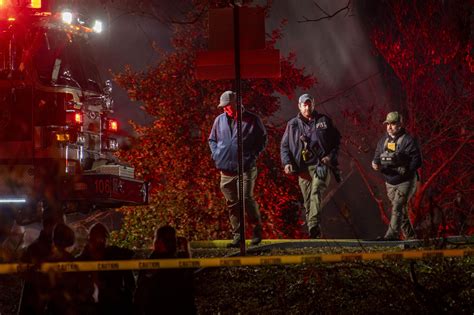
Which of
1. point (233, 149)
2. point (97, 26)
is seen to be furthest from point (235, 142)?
point (97, 26)

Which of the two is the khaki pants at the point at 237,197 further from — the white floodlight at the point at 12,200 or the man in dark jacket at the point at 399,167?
the white floodlight at the point at 12,200

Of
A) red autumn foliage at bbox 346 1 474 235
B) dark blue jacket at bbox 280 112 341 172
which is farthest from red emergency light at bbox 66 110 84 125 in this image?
red autumn foliage at bbox 346 1 474 235

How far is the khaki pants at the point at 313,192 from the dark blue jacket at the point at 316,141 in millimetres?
128

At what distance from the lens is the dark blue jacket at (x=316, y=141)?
11.0 metres

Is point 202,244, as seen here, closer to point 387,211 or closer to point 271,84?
point 271,84

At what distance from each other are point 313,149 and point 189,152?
4.66 meters

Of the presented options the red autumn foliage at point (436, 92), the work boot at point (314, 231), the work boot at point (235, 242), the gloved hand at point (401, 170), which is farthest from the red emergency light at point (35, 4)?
the red autumn foliage at point (436, 92)

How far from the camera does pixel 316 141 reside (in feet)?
36.0

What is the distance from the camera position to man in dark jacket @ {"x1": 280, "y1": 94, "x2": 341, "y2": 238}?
1094cm

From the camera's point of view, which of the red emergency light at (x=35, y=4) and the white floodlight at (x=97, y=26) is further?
the white floodlight at (x=97, y=26)

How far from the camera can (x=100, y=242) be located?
276 inches

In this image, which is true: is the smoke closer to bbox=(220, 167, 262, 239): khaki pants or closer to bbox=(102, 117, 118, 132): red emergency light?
bbox=(102, 117, 118, 132): red emergency light

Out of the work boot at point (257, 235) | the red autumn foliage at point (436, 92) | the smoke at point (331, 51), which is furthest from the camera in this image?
the smoke at point (331, 51)

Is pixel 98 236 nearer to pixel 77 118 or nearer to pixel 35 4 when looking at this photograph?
pixel 77 118
